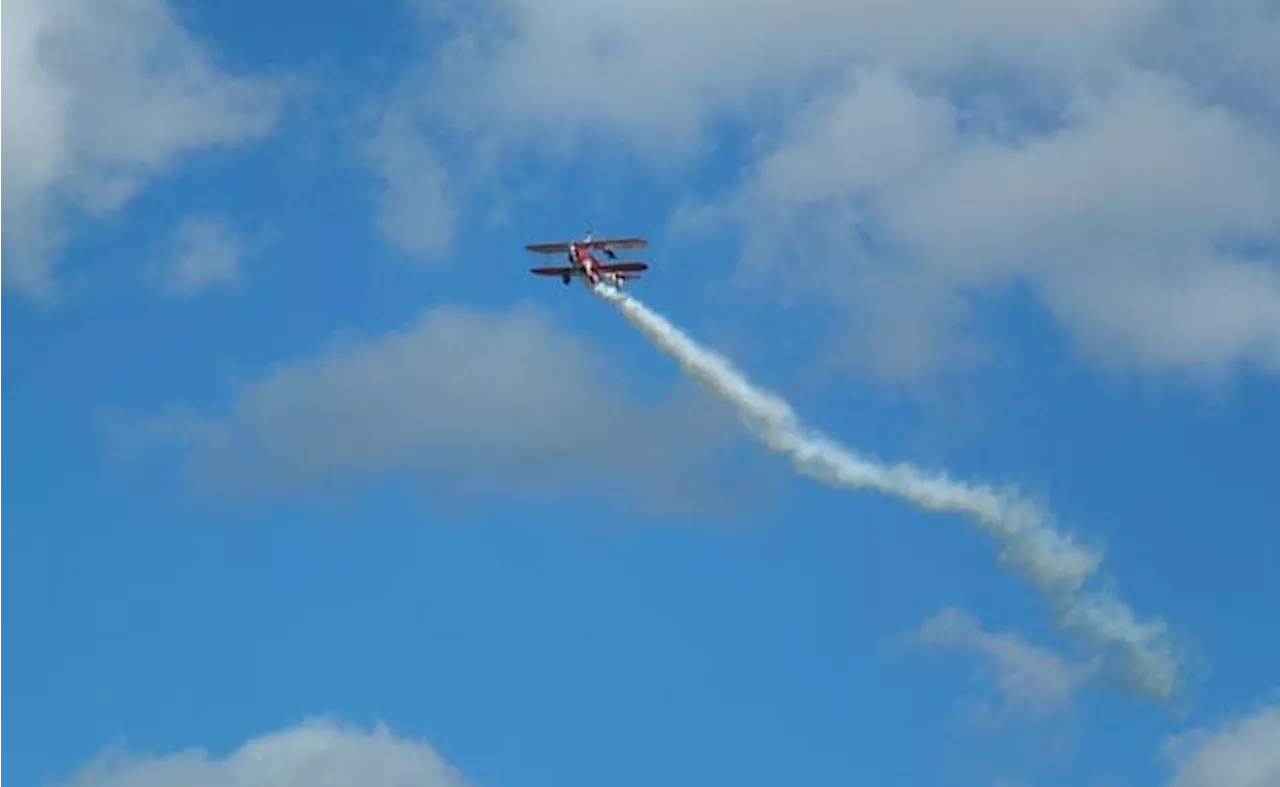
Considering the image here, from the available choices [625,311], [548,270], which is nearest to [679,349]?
[625,311]

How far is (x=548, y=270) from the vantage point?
152000 millimetres

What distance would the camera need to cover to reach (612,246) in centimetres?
14888

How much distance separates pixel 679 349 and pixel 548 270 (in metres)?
18.3

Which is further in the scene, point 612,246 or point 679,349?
point 612,246

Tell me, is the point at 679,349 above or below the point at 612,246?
below

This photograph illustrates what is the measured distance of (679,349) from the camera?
139 metres

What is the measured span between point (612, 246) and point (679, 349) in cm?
1425

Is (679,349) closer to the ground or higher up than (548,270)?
closer to the ground

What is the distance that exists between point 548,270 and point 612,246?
6597 mm

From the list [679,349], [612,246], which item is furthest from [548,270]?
[679,349]

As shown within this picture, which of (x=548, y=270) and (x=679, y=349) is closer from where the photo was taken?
(x=679, y=349)

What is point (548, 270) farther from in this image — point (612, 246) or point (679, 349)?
point (679, 349)
